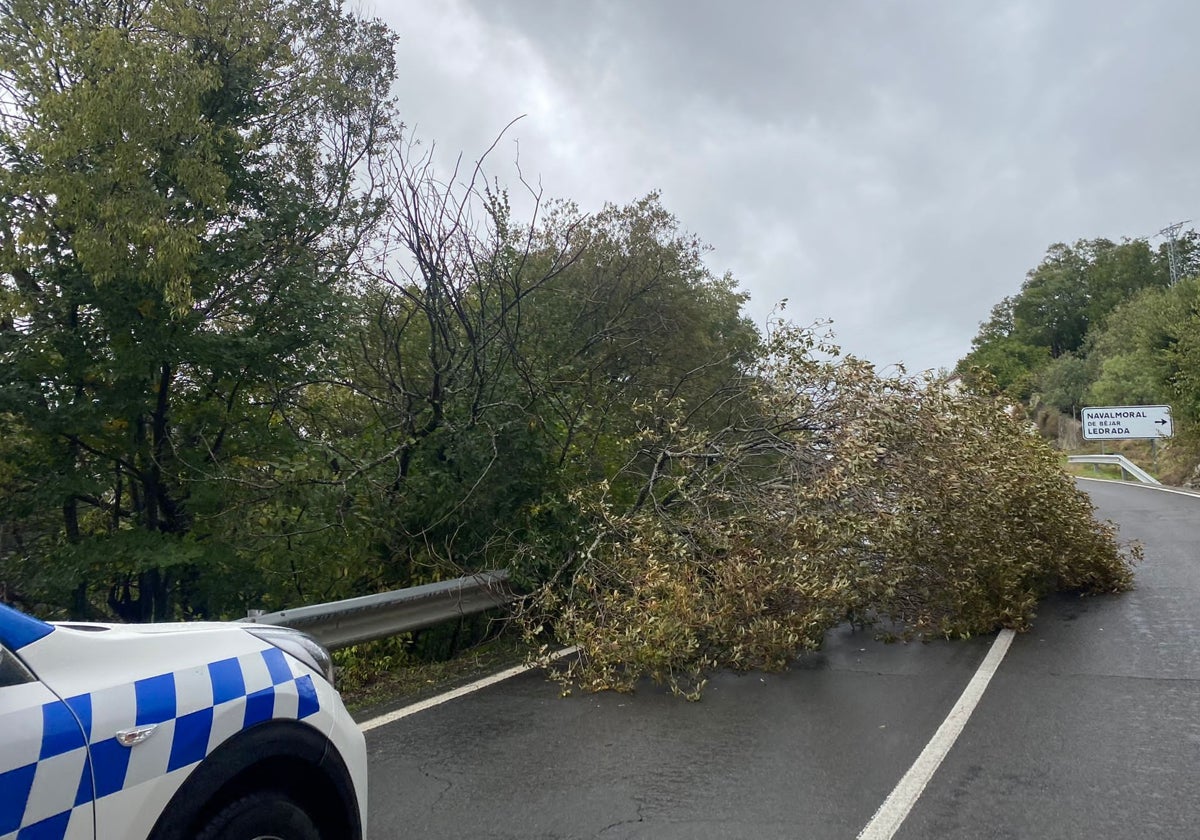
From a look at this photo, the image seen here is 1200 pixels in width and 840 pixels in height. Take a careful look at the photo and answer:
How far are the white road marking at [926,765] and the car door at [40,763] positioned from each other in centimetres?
305

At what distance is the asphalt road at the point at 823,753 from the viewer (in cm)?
401

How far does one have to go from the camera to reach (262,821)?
8.37ft

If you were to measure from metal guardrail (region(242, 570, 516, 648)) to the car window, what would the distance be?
3.00m

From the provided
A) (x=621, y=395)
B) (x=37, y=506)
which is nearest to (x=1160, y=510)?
(x=621, y=395)

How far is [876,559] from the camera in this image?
772cm

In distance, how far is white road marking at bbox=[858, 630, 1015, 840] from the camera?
155 inches

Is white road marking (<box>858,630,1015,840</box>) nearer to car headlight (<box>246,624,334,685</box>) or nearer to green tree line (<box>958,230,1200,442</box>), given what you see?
car headlight (<box>246,624,334,685</box>)

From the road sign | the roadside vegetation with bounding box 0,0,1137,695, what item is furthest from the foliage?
the road sign

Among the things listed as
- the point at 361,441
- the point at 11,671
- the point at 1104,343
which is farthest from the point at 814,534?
the point at 1104,343

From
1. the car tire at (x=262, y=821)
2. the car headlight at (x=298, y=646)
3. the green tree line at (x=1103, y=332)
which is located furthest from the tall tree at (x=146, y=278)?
the green tree line at (x=1103, y=332)

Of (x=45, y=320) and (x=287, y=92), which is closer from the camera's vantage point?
(x=45, y=320)

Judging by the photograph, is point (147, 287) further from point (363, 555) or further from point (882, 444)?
point (882, 444)

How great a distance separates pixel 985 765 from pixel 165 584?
24.0 feet

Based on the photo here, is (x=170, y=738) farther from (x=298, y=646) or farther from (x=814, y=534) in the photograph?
(x=814, y=534)
